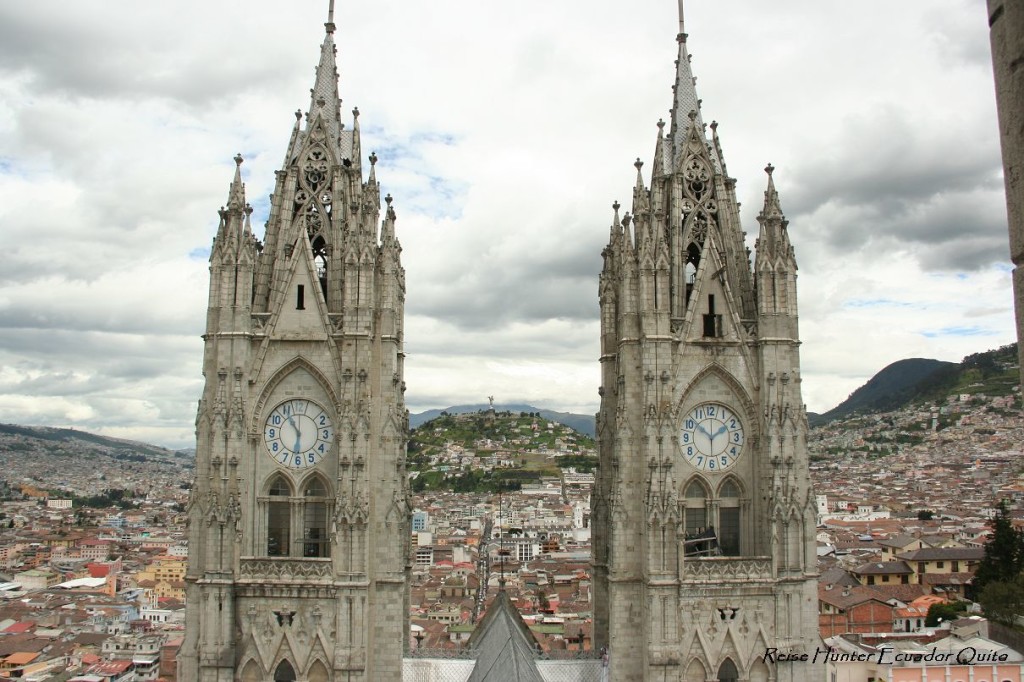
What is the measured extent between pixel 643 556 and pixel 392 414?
359 inches

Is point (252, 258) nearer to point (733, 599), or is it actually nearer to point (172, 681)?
point (733, 599)

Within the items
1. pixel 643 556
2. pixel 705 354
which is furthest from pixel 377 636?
pixel 705 354

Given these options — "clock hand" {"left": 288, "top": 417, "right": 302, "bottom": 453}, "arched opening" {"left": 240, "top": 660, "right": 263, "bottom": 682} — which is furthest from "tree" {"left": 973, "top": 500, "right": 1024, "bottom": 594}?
"arched opening" {"left": 240, "top": 660, "right": 263, "bottom": 682}

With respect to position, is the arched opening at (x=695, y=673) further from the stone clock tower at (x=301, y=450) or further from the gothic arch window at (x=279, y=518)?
the gothic arch window at (x=279, y=518)

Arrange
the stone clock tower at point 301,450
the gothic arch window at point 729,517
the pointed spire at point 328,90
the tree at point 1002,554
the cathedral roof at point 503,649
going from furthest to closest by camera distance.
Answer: the tree at point 1002,554
the pointed spire at point 328,90
the gothic arch window at point 729,517
the cathedral roof at point 503,649
the stone clock tower at point 301,450

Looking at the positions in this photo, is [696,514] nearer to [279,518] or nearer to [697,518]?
[697,518]

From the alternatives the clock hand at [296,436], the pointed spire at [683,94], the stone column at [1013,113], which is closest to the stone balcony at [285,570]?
the clock hand at [296,436]

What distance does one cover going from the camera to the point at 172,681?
284 ft

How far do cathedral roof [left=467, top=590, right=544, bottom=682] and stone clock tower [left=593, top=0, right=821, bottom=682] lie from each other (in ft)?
9.57

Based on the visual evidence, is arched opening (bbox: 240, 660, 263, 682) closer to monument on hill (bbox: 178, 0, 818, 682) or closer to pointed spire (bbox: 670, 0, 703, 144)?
monument on hill (bbox: 178, 0, 818, 682)

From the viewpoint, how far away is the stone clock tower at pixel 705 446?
3014 centimetres

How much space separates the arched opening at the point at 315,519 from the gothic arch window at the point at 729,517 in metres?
12.8

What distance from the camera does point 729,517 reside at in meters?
31.8

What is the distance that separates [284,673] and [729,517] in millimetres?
15027
